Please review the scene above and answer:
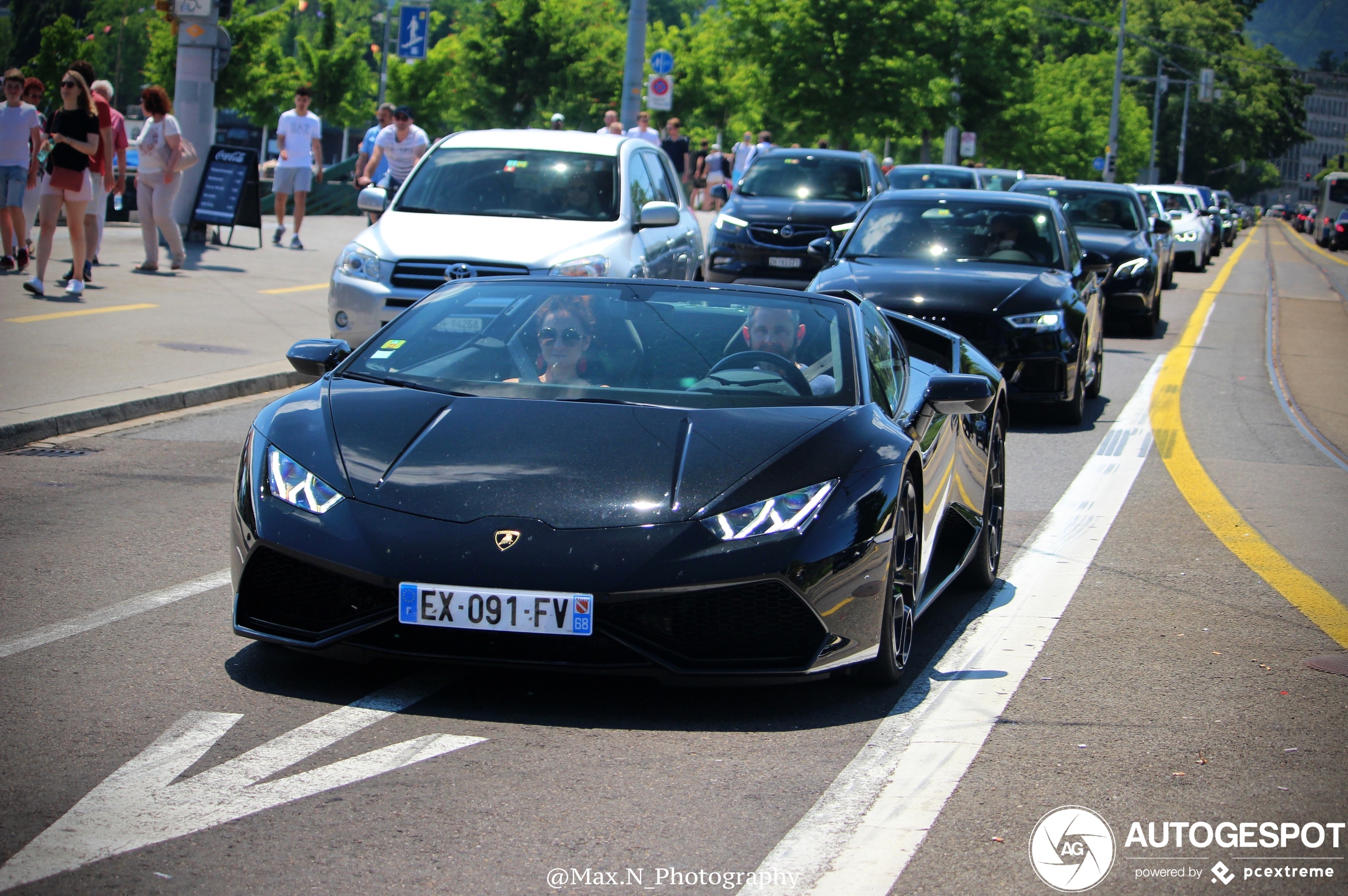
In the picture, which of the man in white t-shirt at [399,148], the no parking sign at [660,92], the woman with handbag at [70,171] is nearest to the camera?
the woman with handbag at [70,171]

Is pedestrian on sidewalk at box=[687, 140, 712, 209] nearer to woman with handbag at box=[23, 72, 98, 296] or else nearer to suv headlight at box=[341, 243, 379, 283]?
woman with handbag at box=[23, 72, 98, 296]

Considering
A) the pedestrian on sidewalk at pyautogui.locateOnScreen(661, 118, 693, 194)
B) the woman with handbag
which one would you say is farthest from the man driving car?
the pedestrian on sidewalk at pyautogui.locateOnScreen(661, 118, 693, 194)

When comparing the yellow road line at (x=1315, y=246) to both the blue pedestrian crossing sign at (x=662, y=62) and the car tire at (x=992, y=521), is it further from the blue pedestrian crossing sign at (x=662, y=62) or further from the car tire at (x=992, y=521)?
the car tire at (x=992, y=521)

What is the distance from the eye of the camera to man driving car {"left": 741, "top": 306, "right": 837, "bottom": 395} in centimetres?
541

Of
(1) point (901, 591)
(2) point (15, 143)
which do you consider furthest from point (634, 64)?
(1) point (901, 591)

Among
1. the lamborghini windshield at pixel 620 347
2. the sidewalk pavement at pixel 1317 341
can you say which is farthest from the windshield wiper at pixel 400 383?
the sidewalk pavement at pixel 1317 341

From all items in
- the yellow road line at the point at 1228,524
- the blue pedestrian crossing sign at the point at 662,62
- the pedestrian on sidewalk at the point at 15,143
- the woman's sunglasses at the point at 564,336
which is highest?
the blue pedestrian crossing sign at the point at 662,62

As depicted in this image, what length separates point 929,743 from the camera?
14.1 feet

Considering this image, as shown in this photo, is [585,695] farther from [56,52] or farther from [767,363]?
[56,52]

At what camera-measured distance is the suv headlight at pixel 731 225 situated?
20.4m

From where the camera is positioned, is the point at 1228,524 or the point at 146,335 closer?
the point at 1228,524

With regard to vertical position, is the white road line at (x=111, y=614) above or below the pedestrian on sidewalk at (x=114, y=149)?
below

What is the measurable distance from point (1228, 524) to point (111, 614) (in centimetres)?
527

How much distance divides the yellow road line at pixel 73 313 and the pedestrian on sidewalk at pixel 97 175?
42.9 inches
